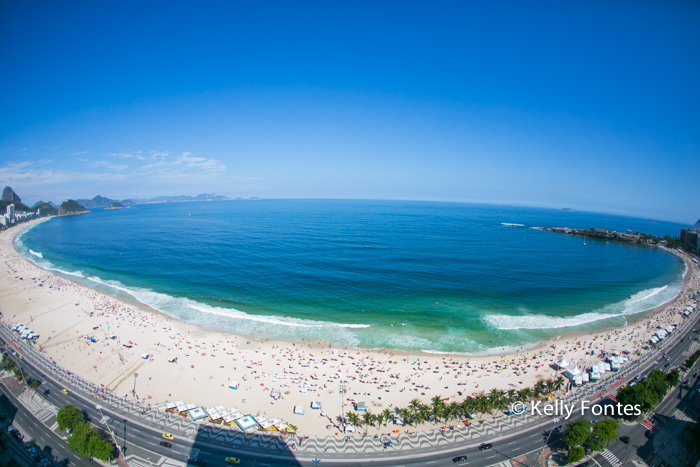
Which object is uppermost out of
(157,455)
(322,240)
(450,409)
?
(322,240)

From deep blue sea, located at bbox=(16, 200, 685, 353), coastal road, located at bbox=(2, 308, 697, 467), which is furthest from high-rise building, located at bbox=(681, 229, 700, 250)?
coastal road, located at bbox=(2, 308, 697, 467)

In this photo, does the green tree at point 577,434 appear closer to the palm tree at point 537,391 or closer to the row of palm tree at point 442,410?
the row of palm tree at point 442,410

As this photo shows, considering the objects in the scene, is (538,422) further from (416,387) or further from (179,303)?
(179,303)

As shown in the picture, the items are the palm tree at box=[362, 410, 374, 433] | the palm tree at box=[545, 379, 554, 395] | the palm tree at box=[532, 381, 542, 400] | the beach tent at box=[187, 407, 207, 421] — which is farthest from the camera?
the palm tree at box=[545, 379, 554, 395]

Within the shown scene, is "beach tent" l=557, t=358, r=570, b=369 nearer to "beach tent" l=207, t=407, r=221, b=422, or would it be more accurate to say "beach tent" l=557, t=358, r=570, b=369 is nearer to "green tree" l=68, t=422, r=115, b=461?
"beach tent" l=207, t=407, r=221, b=422

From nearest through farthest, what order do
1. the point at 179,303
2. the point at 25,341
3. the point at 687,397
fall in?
1. the point at 687,397
2. the point at 25,341
3. the point at 179,303

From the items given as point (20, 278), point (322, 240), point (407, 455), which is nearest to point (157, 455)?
point (407, 455)
